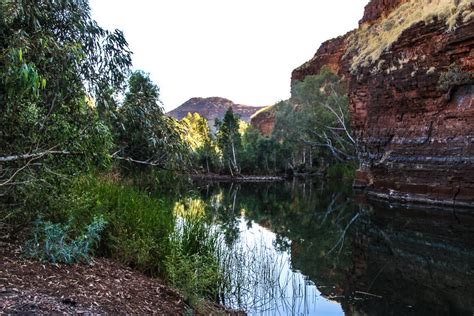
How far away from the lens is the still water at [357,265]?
287 inches

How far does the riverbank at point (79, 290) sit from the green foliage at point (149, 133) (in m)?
1.62

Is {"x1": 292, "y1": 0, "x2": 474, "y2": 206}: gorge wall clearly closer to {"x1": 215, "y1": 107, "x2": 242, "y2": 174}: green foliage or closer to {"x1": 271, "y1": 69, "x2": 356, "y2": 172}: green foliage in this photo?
{"x1": 271, "y1": 69, "x2": 356, "y2": 172}: green foliage

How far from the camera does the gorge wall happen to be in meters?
18.2

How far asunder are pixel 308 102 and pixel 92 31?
122 ft

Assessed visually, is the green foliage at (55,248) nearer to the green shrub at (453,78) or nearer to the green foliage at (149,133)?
the green foliage at (149,133)

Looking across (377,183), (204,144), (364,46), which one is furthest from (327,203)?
(204,144)

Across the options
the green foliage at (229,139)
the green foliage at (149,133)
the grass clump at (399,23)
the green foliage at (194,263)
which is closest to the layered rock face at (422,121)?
the grass clump at (399,23)

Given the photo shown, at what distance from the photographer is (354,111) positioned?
3125 centimetres

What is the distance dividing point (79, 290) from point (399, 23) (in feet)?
85.6

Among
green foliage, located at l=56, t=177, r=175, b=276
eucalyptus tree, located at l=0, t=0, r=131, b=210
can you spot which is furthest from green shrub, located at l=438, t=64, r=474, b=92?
eucalyptus tree, located at l=0, t=0, r=131, b=210

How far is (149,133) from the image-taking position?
5.82 m

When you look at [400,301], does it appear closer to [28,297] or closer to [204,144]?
[28,297]

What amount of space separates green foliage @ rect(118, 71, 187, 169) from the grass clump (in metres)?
16.9

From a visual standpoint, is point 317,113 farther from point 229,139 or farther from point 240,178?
point 240,178
